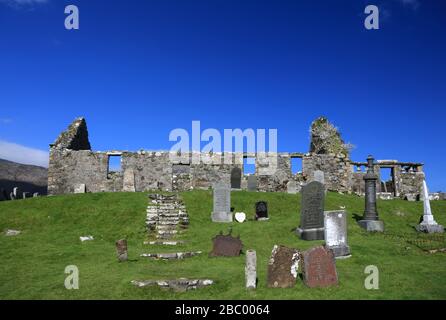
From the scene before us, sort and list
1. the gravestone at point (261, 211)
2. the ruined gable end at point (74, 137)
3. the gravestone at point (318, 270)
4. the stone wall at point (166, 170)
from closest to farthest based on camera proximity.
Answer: the gravestone at point (318, 270)
the gravestone at point (261, 211)
the stone wall at point (166, 170)
the ruined gable end at point (74, 137)

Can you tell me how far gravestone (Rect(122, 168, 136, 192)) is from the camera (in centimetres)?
3034

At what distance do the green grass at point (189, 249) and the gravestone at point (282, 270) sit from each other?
23cm

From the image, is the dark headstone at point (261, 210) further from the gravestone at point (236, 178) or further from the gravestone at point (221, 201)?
the gravestone at point (236, 178)

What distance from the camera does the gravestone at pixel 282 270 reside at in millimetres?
9430

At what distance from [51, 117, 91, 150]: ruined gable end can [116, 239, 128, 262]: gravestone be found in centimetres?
2199

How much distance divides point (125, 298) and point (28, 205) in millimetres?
16383

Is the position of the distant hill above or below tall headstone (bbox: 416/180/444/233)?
above

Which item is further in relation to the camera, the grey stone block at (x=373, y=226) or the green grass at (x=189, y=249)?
the grey stone block at (x=373, y=226)

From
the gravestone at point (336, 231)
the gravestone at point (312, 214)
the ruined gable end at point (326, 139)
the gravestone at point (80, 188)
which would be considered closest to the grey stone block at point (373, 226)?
the gravestone at point (312, 214)

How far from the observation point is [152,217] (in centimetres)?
1994

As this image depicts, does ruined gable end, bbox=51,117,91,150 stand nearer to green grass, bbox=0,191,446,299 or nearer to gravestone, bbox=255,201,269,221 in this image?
green grass, bbox=0,191,446,299

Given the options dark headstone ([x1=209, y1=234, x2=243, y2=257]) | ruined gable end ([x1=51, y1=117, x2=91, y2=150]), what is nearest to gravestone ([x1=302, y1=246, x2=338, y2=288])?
dark headstone ([x1=209, y1=234, x2=243, y2=257])
